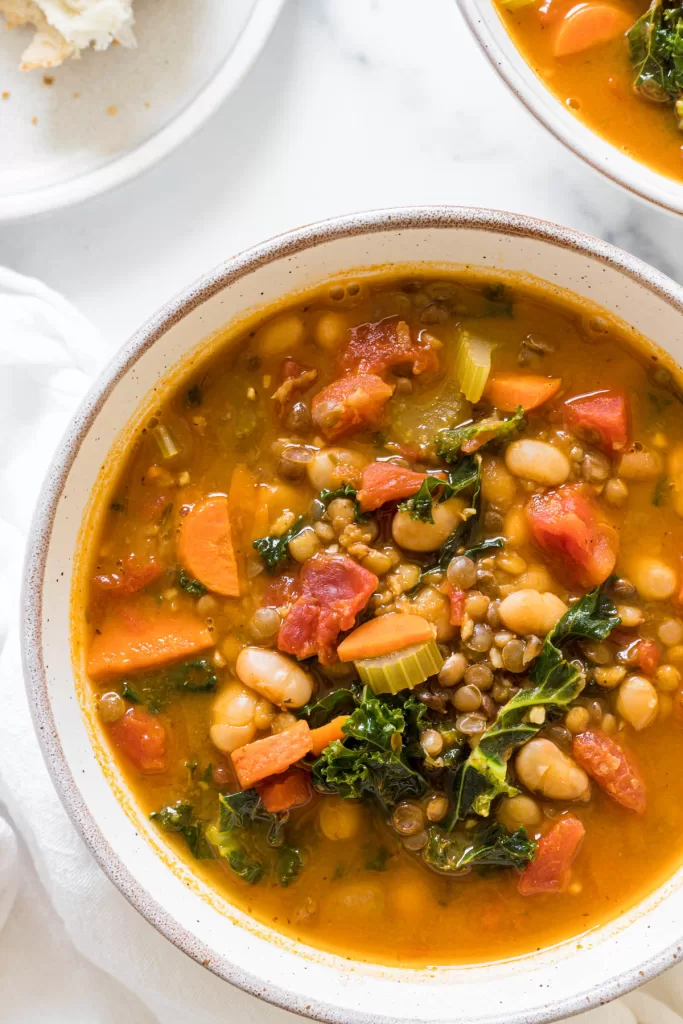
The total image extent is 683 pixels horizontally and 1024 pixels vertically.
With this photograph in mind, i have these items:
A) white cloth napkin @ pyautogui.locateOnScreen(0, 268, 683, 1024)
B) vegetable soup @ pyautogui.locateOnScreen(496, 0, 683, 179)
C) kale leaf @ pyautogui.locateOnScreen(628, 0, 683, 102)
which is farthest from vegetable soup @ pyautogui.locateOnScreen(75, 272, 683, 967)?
kale leaf @ pyautogui.locateOnScreen(628, 0, 683, 102)

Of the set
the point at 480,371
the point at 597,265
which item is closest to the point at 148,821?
the point at 480,371

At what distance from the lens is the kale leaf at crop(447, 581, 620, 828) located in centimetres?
317

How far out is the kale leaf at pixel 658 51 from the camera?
11.9ft

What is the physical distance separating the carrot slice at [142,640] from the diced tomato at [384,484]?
25.6 inches

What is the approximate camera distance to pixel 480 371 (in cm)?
326

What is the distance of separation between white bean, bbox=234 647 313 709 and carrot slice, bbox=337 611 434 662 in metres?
0.15

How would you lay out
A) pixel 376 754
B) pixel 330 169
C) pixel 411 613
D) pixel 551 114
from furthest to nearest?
pixel 330 169 < pixel 551 114 < pixel 411 613 < pixel 376 754

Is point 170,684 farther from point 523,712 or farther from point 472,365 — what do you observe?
point 472,365

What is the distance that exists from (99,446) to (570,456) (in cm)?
145

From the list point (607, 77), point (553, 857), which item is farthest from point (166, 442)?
point (607, 77)

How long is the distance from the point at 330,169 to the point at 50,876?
2.64 meters

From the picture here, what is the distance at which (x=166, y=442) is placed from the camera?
333cm

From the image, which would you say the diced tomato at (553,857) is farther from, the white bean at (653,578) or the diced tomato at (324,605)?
the diced tomato at (324,605)

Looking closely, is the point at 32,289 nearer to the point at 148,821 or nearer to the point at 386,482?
the point at 386,482
